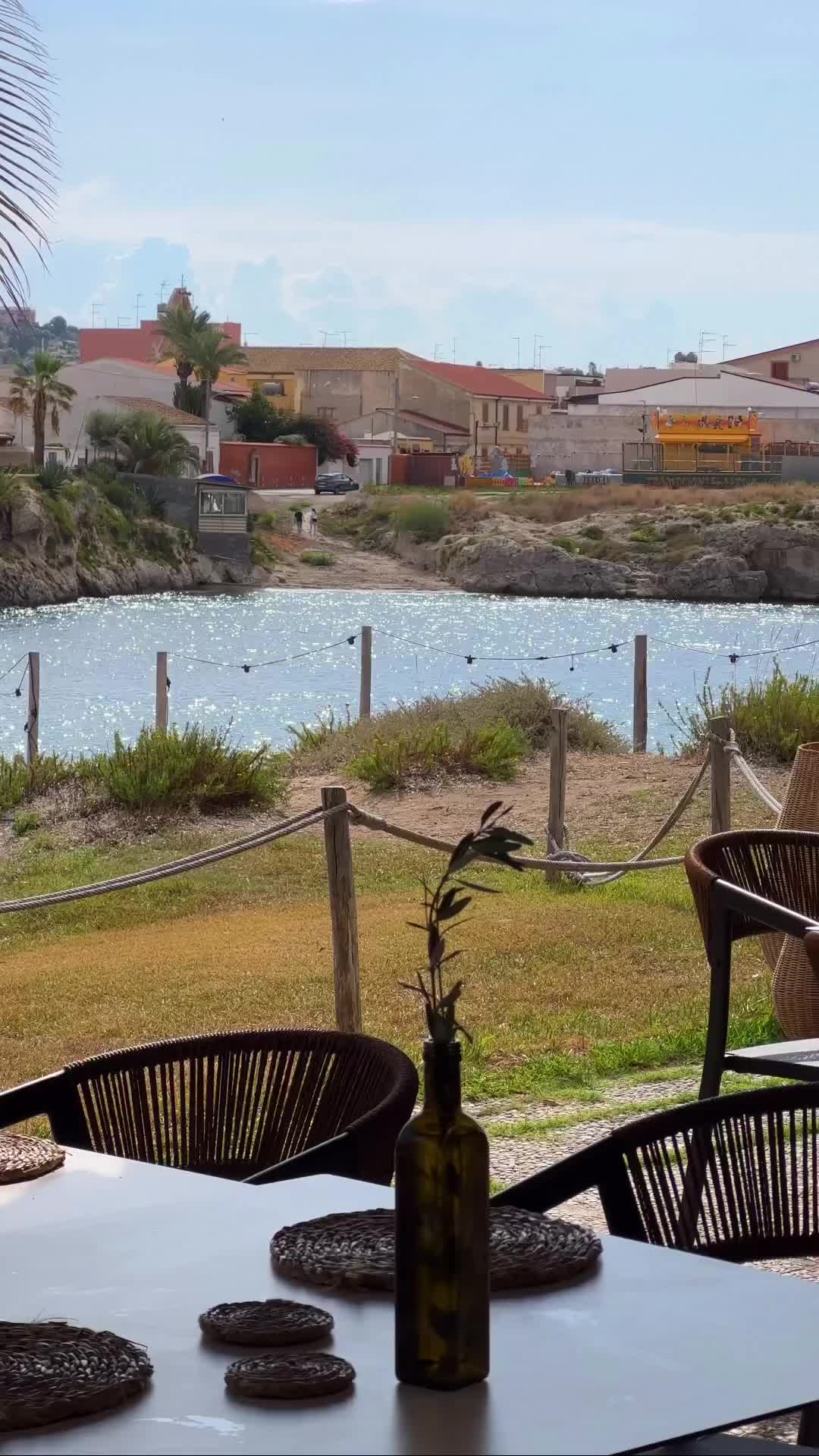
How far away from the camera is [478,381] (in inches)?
4097

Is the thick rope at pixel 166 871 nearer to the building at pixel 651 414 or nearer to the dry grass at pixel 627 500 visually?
the dry grass at pixel 627 500

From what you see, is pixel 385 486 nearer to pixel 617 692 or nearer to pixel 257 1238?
pixel 617 692

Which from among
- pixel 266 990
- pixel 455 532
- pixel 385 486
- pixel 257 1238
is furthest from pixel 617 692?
pixel 385 486

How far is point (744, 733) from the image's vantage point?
1341 centimetres

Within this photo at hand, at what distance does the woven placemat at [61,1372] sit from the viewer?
68.6 inches

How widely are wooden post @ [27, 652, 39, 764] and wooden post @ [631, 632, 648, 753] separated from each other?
5583 mm

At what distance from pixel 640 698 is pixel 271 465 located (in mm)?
67999

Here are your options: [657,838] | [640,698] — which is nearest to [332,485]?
[640,698]

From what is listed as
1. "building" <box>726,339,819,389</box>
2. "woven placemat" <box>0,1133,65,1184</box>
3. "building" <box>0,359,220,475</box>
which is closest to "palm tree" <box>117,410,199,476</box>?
"building" <box>0,359,220,475</box>

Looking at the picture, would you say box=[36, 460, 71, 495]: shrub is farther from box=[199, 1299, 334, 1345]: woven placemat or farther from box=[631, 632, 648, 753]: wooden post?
box=[199, 1299, 334, 1345]: woven placemat

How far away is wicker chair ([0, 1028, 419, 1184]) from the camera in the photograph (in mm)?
3186

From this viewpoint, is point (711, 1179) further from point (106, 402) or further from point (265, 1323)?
point (106, 402)

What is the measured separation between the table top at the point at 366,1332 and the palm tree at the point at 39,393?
61748 mm

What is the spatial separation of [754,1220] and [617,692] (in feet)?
89.4
